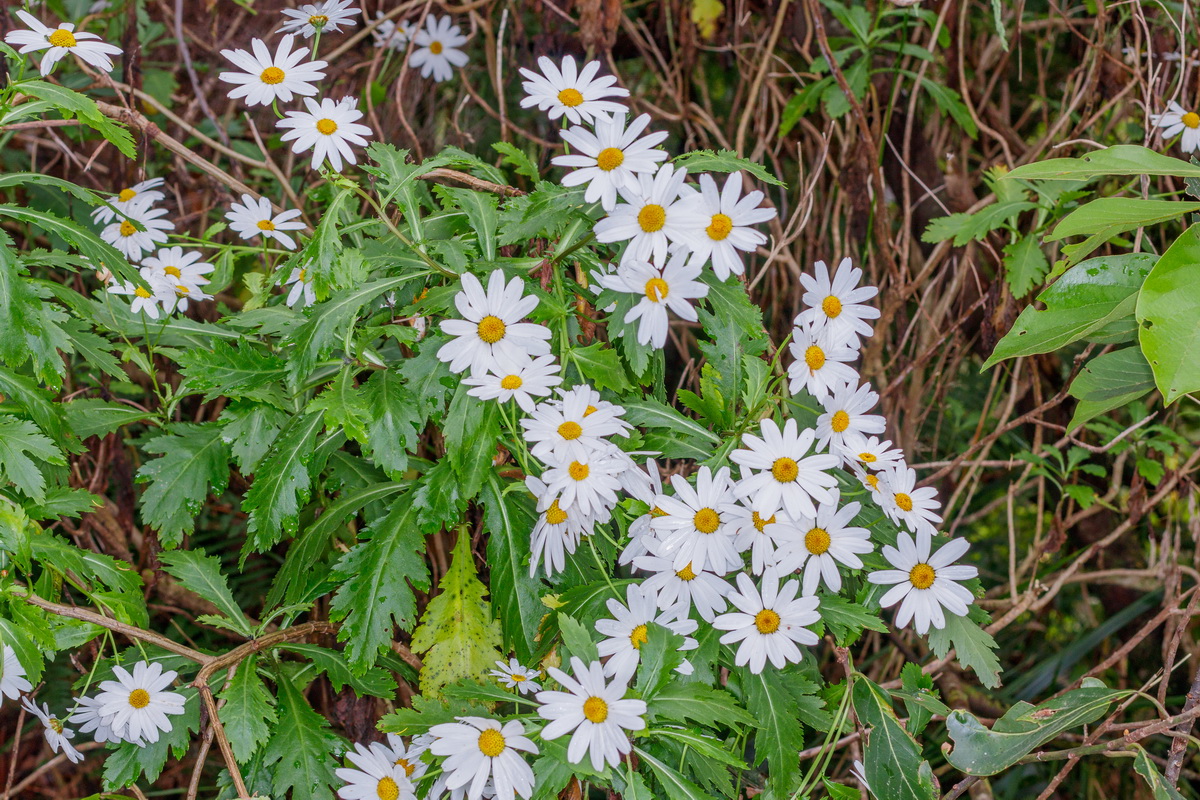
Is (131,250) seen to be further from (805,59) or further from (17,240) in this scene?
(805,59)

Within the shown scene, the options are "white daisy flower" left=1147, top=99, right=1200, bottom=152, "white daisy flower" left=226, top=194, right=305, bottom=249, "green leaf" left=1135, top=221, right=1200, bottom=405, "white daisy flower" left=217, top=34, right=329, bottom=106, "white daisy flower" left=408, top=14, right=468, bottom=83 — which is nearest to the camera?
"green leaf" left=1135, top=221, right=1200, bottom=405

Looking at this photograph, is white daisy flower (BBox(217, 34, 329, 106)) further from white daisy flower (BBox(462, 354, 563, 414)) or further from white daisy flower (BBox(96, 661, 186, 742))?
white daisy flower (BBox(96, 661, 186, 742))

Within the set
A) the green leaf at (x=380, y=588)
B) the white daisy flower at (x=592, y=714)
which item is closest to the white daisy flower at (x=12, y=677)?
the green leaf at (x=380, y=588)

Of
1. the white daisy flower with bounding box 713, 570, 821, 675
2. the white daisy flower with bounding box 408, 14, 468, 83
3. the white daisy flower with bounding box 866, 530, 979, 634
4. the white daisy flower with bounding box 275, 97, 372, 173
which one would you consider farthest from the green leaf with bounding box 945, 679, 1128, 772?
the white daisy flower with bounding box 408, 14, 468, 83

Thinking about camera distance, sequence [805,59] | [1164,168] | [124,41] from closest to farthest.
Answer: [1164,168]
[124,41]
[805,59]

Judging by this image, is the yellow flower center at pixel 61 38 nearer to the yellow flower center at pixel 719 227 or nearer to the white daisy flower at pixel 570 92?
the white daisy flower at pixel 570 92

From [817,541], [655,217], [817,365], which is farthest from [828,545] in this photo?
[655,217]

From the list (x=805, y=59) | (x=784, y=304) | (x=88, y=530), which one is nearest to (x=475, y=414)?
(x=88, y=530)
